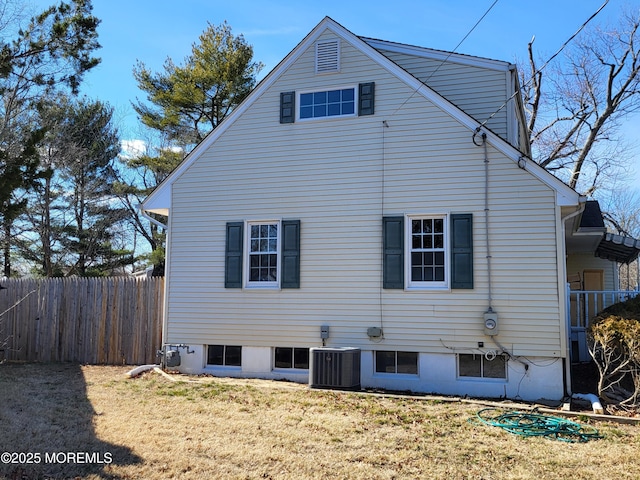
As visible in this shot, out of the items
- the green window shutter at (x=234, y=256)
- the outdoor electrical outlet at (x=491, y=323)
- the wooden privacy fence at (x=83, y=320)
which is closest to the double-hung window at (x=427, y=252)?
the outdoor electrical outlet at (x=491, y=323)

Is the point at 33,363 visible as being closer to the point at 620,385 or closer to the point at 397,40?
the point at 397,40

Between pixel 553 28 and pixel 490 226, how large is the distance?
3.28 meters

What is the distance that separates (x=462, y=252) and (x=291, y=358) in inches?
152

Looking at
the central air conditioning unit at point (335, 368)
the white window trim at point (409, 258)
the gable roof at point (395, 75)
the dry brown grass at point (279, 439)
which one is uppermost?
the gable roof at point (395, 75)

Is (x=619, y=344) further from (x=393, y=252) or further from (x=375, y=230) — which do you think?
(x=375, y=230)

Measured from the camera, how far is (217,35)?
24.2 meters

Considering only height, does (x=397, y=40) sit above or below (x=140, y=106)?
below

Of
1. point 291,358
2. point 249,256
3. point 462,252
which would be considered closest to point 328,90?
point 249,256

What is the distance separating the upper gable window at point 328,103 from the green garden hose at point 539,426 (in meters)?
6.10

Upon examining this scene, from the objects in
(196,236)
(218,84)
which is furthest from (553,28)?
(218,84)

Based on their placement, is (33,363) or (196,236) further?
(33,363)

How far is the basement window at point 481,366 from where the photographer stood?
9672mm

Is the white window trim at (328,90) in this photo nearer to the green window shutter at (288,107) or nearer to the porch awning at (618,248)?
the green window shutter at (288,107)

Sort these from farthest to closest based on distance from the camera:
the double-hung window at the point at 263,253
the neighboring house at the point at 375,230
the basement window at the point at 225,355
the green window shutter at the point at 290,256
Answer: the basement window at the point at 225,355, the double-hung window at the point at 263,253, the green window shutter at the point at 290,256, the neighboring house at the point at 375,230
